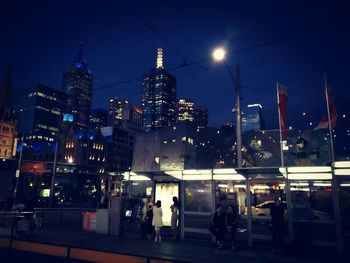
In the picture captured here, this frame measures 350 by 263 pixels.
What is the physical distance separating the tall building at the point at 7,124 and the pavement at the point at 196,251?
A: 11332 centimetres

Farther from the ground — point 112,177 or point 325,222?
point 112,177

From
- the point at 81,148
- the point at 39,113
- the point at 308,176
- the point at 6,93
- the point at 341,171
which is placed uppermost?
the point at 39,113

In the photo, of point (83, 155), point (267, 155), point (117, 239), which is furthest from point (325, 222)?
point (83, 155)

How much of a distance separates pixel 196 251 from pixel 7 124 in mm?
124356

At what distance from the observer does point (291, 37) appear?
49.2ft

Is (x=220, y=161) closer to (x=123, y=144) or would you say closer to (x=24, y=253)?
(x=123, y=144)

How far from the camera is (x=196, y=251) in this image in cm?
1301

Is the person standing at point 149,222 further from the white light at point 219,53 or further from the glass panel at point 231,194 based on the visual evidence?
the glass panel at point 231,194

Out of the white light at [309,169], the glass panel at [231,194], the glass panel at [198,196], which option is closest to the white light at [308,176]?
the white light at [309,169]

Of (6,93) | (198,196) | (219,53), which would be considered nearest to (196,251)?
(219,53)

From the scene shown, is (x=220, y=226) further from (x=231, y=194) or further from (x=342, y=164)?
(x=231, y=194)

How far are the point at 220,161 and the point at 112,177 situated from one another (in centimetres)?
6623

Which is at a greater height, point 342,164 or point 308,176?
point 342,164

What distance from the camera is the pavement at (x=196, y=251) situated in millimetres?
11641
